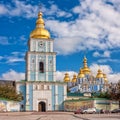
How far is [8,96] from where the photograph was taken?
5369 cm

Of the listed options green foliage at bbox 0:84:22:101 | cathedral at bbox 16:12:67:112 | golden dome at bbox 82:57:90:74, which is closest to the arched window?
cathedral at bbox 16:12:67:112

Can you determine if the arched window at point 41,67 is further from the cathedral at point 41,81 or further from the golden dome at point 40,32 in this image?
the golden dome at point 40,32

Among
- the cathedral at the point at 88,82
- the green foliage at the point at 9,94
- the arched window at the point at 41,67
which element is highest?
the arched window at the point at 41,67

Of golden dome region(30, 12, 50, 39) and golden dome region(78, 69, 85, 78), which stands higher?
golden dome region(30, 12, 50, 39)

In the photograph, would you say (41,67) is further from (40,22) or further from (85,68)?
(85,68)

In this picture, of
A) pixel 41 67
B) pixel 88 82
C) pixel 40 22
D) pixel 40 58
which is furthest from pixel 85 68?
pixel 40 58

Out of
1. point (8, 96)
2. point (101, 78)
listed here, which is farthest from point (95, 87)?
point (8, 96)

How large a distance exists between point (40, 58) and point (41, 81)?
4791 mm

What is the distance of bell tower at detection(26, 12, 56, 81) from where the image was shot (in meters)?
60.9

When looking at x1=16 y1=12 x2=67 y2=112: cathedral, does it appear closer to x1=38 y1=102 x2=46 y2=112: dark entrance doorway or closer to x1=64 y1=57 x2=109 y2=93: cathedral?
x1=38 y1=102 x2=46 y2=112: dark entrance doorway

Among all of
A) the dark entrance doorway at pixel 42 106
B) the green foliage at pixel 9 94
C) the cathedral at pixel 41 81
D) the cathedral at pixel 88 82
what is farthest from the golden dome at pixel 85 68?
the green foliage at pixel 9 94

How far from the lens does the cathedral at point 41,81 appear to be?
59750mm

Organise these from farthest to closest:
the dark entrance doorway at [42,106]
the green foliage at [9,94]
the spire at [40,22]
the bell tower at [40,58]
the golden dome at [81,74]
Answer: the golden dome at [81,74], the spire at [40,22], the bell tower at [40,58], the dark entrance doorway at [42,106], the green foliage at [9,94]

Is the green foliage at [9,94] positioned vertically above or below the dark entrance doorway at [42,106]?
above
